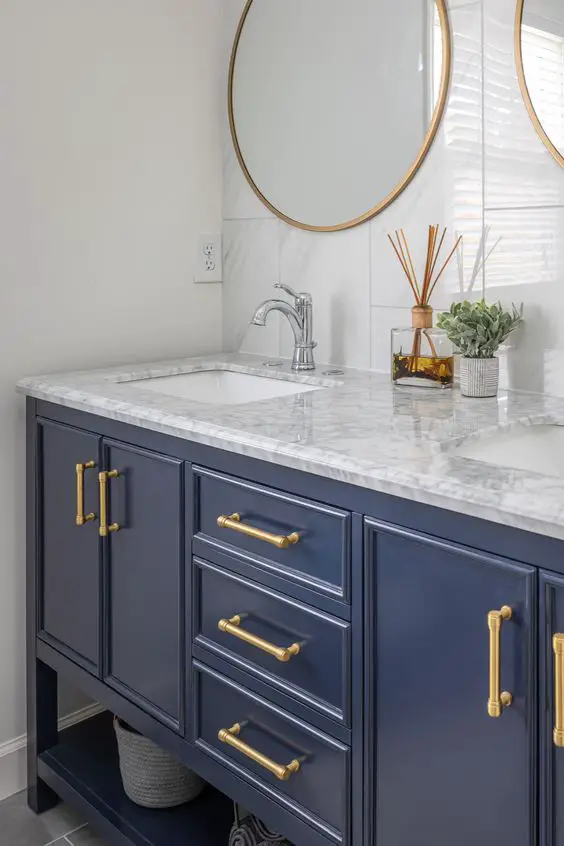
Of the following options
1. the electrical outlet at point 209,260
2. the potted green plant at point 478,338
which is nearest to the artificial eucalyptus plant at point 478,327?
the potted green plant at point 478,338

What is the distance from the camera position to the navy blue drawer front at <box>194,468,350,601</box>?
117 cm

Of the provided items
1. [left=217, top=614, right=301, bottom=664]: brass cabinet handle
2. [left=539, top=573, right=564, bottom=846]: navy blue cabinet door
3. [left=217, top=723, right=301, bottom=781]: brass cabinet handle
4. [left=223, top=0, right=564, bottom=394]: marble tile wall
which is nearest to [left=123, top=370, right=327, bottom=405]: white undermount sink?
[left=223, top=0, right=564, bottom=394]: marble tile wall

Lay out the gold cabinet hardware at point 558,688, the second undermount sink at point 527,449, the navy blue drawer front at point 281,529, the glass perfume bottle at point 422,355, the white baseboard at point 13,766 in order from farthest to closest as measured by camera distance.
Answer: the white baseboard at point 13,766 < the glass perfume bottle at point 422,355 < the second undermount sink at point 527,449 < the navy blue drawer front at point 281,529 < the gold cabinet hardware at point 558,688

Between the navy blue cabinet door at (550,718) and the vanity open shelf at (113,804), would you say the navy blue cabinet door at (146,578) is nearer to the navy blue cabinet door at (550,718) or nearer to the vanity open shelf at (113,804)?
the vanity open shelf at (113,804)

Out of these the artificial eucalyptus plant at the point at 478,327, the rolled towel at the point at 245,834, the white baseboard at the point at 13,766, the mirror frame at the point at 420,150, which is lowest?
the white baseboard at the point at 13,766

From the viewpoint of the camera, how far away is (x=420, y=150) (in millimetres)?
1746

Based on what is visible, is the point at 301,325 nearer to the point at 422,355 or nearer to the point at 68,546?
the point at 422,355

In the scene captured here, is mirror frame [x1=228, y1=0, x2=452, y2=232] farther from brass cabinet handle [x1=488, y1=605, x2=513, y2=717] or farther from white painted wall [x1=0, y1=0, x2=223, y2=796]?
brass cabinet handle [x1=488, y1=605, x2=513, y2=717]

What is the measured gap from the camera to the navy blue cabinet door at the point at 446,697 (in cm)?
95

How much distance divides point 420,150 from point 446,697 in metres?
1.14

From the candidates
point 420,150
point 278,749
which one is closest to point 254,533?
point 278,749

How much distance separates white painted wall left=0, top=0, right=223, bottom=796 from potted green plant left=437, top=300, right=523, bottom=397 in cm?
87

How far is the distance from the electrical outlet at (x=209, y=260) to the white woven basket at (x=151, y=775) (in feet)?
3.75

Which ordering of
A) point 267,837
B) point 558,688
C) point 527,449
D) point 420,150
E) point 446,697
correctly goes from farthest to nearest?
point 420,150 < point 267,837 < point 527,449 < point 446,697 < point 558,688
